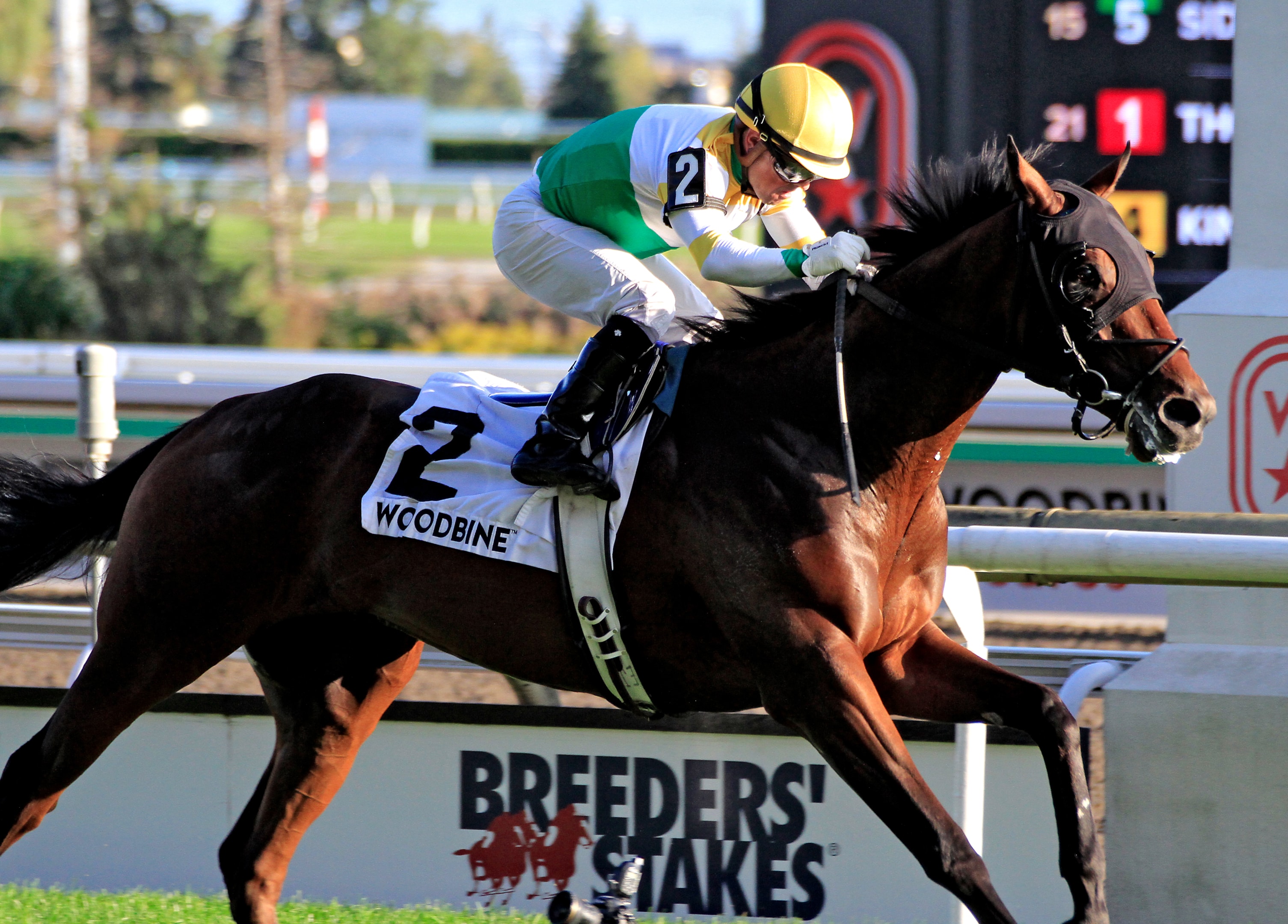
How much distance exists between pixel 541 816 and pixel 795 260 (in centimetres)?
163

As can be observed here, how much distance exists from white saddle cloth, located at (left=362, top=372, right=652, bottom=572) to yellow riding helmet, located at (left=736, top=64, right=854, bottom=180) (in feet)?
1.90

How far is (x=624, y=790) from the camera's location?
3.86m

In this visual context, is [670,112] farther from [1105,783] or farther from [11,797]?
[11,797]

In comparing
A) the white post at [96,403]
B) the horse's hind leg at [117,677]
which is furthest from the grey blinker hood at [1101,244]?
the white post at [96,403]

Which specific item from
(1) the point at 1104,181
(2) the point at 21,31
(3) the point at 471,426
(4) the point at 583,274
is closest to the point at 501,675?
(3) the point at 471,426

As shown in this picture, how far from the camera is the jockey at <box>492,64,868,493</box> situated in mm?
2988

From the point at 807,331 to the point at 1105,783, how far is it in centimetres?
117

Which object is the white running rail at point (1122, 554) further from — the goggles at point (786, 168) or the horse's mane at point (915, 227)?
the goggles at point (786, 168)

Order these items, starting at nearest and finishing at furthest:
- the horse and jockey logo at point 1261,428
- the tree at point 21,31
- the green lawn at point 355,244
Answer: the horse and jockey logo at point 1261,428
the green lawn at point 355,244
the tree at point 21,31

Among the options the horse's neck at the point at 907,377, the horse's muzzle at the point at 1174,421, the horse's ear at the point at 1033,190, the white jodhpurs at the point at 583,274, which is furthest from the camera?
the white jodhpurs at the point at 583,274

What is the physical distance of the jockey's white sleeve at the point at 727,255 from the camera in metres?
2.91

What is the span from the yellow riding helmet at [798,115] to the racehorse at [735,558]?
171 millimetres

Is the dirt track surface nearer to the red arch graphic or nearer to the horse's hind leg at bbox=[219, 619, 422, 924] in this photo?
the red arch graphic

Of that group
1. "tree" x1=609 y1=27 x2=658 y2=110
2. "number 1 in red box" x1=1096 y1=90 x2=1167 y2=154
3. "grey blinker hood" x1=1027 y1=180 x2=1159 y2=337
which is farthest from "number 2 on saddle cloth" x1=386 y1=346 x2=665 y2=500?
"tree" x1=609 y1=27 x2=658 y2=110
